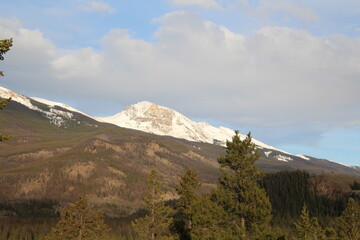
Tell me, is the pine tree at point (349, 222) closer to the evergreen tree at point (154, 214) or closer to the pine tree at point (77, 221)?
the evergreen tree at point (154, 214)

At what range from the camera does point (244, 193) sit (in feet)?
127

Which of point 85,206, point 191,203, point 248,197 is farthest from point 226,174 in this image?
point 85,206

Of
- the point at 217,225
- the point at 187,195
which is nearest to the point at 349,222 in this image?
the point at 187,195

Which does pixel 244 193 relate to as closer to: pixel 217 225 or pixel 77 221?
pixel 217 225

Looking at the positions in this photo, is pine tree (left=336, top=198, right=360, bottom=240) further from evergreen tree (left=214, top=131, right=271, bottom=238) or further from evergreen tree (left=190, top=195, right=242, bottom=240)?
evergreen tree (left=214, top=131, right=271, bottom=238)

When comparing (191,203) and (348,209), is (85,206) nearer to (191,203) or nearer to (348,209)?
(191,203)

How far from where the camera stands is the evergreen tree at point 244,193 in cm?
3825

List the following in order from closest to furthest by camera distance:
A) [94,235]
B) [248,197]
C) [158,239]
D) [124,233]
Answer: [248,197] → [158,239] → [94,235] → [124,233]

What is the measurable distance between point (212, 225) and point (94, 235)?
3501 centimetres

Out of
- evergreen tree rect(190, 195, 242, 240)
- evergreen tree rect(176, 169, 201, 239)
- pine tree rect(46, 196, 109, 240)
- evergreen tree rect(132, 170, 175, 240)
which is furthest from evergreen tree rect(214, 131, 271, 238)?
pine tree rect(46, 196, 109, 240)

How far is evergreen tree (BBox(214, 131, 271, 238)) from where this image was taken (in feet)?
125

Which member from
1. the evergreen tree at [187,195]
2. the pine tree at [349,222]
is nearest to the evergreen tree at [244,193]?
the evergreen tree at [187,195]

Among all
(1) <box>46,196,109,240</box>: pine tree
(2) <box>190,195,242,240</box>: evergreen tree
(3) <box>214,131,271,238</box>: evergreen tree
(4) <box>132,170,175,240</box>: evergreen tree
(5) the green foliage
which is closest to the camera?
(5) the green foliage

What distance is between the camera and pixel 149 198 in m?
55.2
